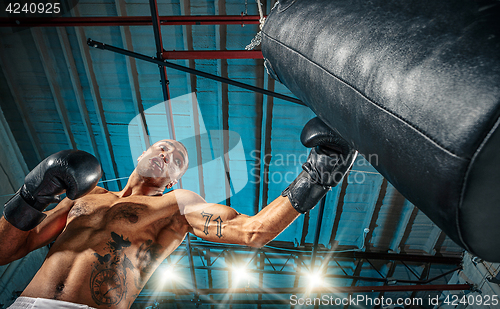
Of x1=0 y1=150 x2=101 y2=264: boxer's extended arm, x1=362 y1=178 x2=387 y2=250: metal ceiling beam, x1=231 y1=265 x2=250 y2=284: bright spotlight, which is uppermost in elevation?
x1=362 y1=178 x2=387 y2=250: metal ceiling beam

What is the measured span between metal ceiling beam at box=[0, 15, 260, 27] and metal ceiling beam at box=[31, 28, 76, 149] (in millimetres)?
721

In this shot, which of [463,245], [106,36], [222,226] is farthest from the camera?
[106,36]

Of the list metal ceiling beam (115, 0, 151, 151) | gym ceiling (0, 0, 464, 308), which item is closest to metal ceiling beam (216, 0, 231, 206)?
gym ceiling (0, 0, 464, 308)

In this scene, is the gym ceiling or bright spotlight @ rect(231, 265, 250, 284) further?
bright spotlight @ rect(231, 265, 250, 284)

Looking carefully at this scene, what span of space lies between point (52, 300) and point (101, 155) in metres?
4.71

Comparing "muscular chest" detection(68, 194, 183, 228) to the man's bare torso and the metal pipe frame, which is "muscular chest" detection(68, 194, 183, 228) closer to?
the man's bare torso

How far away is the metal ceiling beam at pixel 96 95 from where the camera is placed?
15.3ft

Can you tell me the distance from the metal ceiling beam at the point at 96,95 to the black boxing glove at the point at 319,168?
4.77 metres

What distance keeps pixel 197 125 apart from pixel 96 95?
2.16 metres

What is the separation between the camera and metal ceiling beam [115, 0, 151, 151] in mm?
4520

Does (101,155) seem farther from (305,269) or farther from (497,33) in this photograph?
(497,33)

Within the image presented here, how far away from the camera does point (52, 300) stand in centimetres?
191

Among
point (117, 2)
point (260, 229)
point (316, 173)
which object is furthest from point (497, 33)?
point (117, 2)

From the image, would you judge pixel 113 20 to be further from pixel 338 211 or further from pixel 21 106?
pixel 338 211
